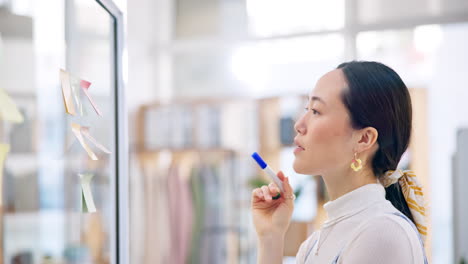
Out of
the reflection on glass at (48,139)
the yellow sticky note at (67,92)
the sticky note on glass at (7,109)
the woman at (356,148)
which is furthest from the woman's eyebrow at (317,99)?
the sticky note on glass at (7,109)

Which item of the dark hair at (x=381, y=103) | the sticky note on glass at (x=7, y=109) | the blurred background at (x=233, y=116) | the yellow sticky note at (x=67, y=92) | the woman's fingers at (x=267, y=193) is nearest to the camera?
the sticky note on glass at (x=7, y=109)

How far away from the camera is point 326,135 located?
41.5 inches

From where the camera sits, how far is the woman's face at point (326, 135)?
105 centimetres

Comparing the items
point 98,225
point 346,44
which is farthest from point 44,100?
point 346,44

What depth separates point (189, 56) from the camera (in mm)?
4648

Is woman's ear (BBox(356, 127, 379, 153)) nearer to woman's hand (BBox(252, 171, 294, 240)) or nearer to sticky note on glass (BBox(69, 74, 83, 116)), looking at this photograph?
woman's hand (BBox(252, 171, 294, 240))

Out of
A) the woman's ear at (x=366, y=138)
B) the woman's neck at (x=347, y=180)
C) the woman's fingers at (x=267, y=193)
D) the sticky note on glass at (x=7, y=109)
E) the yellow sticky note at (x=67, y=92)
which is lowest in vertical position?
the woman's fingers at (x=267, y=193)

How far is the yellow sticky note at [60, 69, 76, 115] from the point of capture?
737 mm

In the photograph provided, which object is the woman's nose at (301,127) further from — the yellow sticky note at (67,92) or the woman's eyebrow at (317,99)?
the yellow sticky note at (67,92)

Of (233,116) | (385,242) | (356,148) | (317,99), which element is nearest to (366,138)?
(356,148)

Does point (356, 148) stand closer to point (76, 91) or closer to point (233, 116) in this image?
point (76, 91)

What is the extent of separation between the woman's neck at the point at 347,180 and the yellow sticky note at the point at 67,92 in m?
0.57

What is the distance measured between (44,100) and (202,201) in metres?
1.59

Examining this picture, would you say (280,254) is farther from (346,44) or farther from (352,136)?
(346,44)
